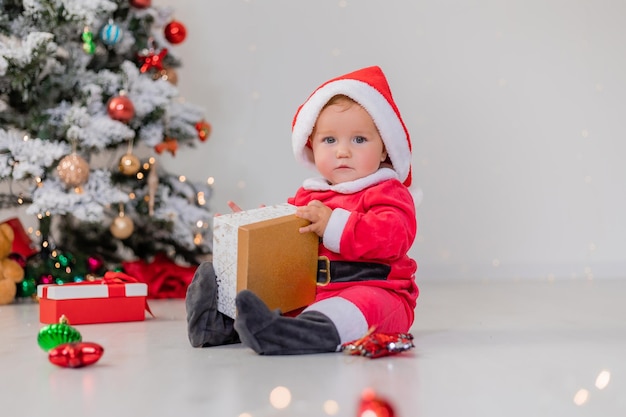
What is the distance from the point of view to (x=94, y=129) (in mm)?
2533

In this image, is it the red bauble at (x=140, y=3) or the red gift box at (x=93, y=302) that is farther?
the red bauble at (x=140, y=3)

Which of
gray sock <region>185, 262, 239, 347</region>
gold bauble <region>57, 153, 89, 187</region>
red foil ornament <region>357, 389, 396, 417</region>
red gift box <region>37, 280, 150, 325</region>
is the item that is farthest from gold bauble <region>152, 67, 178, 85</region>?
red foil ornament <region>357, 389, 396, 417</region>

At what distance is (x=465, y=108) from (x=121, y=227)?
1.50 m

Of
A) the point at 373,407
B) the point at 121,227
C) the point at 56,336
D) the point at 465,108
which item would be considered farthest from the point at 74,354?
the point at 465,108

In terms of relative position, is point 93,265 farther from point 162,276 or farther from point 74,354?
point 74,354

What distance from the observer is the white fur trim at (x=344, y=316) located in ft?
5.08

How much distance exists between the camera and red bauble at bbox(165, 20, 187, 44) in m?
2.86

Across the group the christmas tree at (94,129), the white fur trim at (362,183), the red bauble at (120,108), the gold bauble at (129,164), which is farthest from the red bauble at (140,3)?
the white fur trim at (362,183)

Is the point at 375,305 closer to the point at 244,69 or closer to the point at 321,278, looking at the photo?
the point at 321,278

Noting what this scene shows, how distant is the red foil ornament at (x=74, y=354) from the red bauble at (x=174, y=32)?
164 cm

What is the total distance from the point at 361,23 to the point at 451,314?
4.93 ft

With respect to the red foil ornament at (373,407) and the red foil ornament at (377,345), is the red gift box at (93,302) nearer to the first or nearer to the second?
the red foil ornament at (377,345)

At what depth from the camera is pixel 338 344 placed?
155 cm

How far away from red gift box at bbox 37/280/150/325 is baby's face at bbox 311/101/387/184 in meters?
0.66
